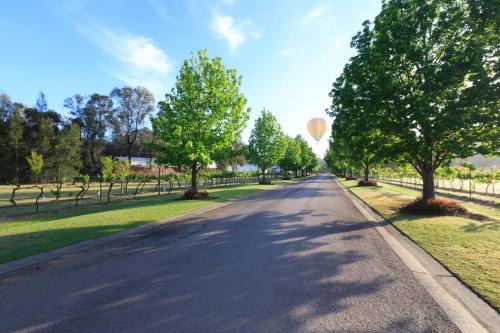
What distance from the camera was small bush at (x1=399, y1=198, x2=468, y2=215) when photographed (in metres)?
11.7

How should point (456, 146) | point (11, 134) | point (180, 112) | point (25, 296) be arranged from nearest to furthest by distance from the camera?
point (25, 296) → point (456, 146) → point (180, 112) → point (11, 134)

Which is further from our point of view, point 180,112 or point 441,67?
point 180,112

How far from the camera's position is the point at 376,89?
38.7 ft

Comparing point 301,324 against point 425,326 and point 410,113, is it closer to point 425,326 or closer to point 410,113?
point 425,326

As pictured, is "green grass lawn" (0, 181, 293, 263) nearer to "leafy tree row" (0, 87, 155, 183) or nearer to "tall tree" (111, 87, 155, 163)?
"leafy tree row" (0, 87, 155, 183)

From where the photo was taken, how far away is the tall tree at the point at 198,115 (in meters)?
19.2

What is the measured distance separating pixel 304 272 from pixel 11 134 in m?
52.6

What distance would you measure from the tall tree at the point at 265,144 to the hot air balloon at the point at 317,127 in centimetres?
578

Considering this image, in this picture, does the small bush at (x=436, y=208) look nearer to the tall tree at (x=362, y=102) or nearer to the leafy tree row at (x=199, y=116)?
the tall tree at (x=362, y=102)

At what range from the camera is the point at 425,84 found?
35.4 ft

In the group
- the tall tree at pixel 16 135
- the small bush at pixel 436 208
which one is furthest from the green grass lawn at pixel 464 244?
the tall tree at pixel 16 135

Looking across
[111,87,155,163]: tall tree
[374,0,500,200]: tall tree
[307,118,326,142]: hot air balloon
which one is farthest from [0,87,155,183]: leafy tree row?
[374,0,500,200]: tall tree

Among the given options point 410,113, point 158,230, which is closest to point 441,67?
point 410,113

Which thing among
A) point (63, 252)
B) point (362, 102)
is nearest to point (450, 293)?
point (63, 252)
